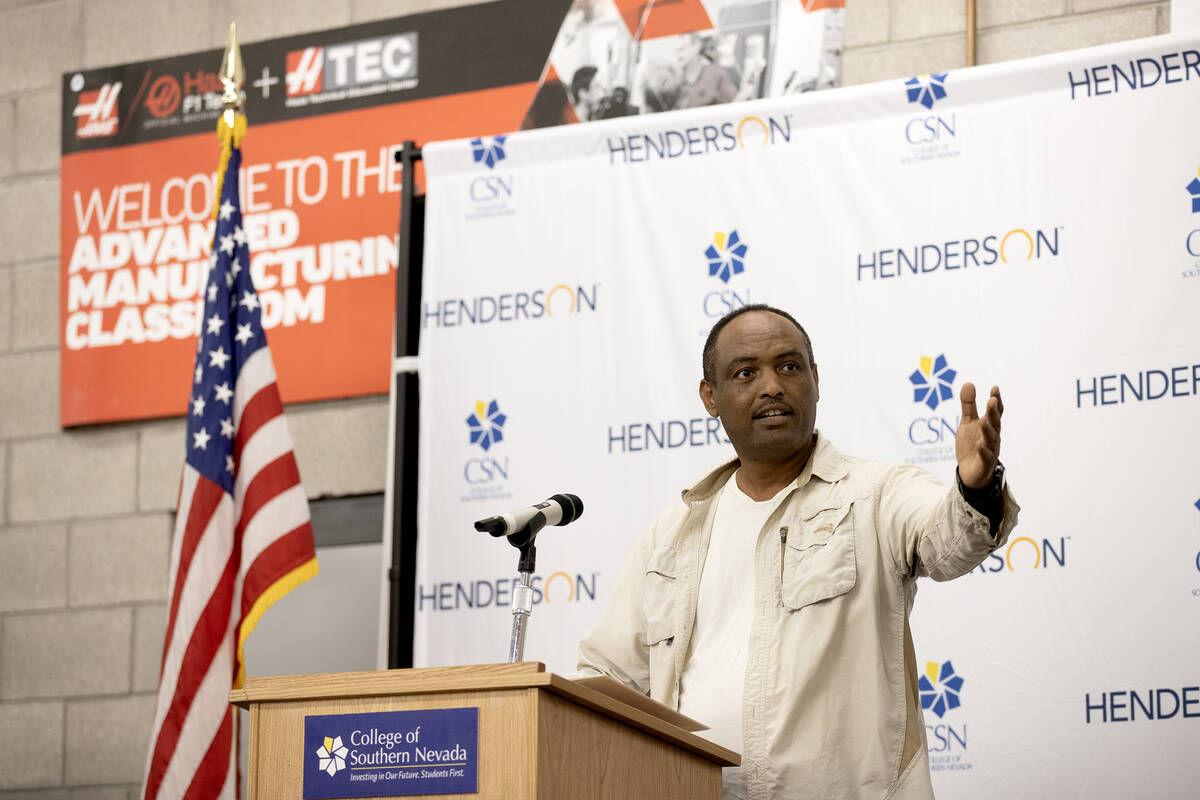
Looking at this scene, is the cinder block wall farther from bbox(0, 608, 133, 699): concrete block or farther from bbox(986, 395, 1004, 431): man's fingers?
bbox(986, 395, 1004, 431): man's fingers

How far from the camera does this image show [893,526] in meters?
2.55

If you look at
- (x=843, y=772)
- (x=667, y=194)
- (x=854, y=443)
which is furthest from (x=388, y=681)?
(x=667, y=194)

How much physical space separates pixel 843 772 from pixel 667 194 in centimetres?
216

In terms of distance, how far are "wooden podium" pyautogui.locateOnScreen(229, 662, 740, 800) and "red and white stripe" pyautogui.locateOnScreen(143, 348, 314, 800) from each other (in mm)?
2024

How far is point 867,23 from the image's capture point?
14.5 ft

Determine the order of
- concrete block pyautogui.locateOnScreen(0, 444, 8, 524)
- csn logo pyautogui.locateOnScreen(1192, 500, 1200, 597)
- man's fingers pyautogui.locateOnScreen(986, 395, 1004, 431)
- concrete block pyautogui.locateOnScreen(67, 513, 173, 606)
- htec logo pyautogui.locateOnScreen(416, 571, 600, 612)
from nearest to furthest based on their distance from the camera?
man's fingers pyautogui.locateOnScreen(986, 395, 1004, 431)
csn logo pyautogui.locateOnScreen(1192, 500, 1200, 597)
htec logo pyautogui.locateOnScreen(416, 571, 600, 612)
concrete block pyautogui.locateOnScreen(67, 513, 173, 606)
concrete block pyautogui.locateOnScreen(0, 444, 8, 524)

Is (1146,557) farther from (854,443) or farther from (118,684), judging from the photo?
(118,684)

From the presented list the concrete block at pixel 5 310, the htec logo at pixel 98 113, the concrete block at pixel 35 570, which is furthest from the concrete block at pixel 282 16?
the concrete block at pixel 35 570

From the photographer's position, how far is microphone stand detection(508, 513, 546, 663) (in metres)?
2.18

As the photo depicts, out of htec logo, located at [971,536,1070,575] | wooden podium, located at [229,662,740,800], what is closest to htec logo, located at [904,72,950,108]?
htec logo, located at [971,536,1070,575]

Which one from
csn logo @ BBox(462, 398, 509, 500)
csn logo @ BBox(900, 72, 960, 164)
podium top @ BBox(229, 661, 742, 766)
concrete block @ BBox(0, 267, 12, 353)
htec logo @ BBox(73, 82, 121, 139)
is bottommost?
podium top @ BBox(229, 661, 742, 766)

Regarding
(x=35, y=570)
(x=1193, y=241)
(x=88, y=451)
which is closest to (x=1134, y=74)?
(x=1193, y=241)

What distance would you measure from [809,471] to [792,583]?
0.76 ft

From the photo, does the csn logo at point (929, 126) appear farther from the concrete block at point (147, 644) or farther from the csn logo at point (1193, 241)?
the concrete block at point (147, 644)
